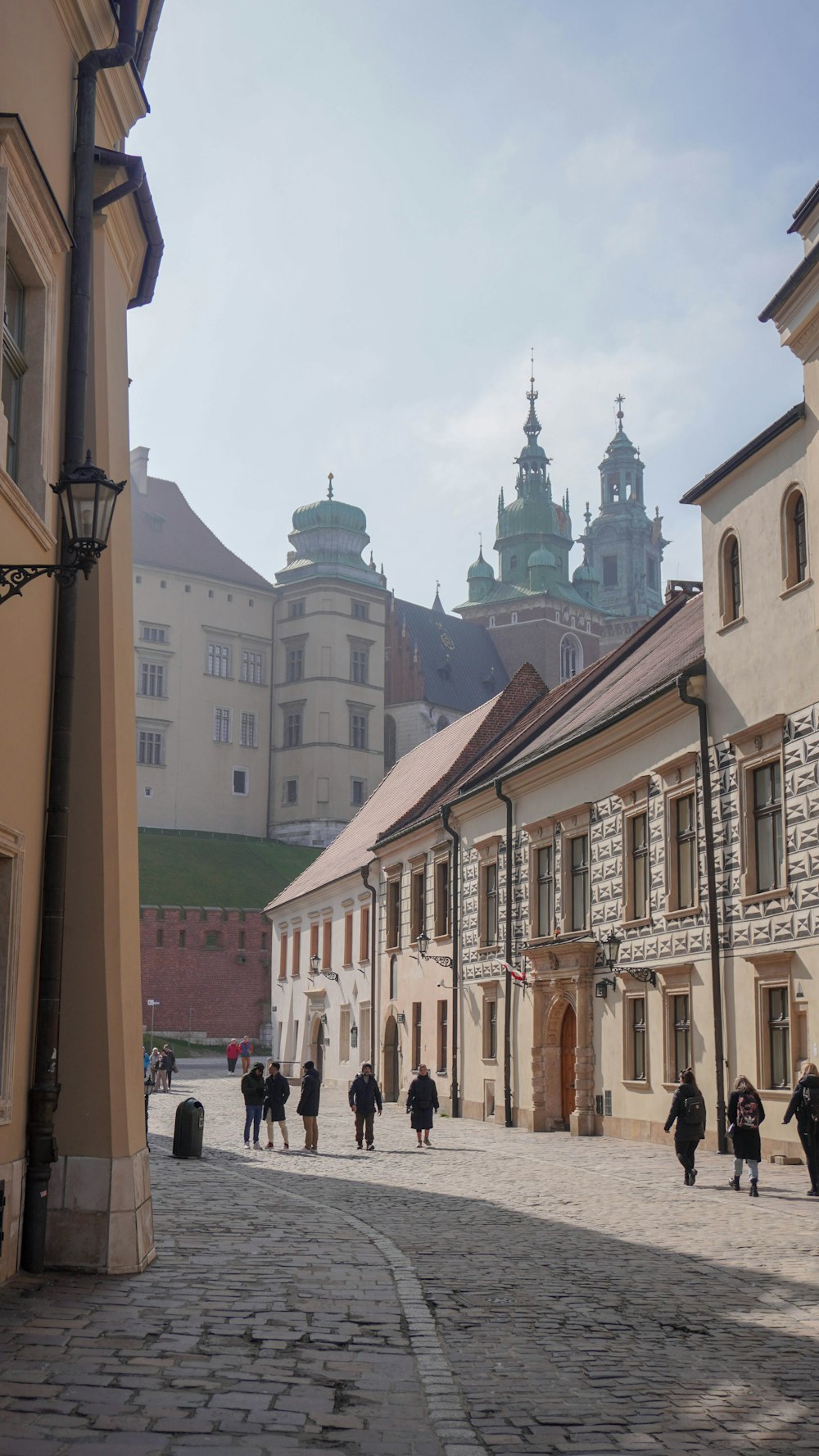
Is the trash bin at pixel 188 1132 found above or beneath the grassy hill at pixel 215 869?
beneath

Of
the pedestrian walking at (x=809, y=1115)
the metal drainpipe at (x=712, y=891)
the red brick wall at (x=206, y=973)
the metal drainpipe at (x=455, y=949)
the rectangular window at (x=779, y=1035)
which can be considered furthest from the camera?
the red brick wall at (x=206, y=973)

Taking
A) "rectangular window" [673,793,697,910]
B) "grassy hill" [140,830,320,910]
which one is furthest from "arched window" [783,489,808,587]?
"grassy hill" [140,830,320,910]

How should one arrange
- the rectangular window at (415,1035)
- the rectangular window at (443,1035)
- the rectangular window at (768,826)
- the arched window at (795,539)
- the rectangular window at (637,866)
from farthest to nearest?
the rectangular window at (415,1035)
the rectangular window at (443,1035)
the rectangular window at (637,866)
the arched window at (795,539)
the rectangular window at (768,826)

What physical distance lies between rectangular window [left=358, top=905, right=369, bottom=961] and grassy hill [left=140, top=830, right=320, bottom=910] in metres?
27.7

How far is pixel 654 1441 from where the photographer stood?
249 inches

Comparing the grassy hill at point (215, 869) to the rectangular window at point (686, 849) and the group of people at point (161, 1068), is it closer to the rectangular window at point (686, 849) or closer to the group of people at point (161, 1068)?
the group of people at point (161, 1068)

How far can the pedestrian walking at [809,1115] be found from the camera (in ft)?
52.2

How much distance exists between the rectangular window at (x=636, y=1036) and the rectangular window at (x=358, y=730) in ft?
238

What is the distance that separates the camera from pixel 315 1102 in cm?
2359

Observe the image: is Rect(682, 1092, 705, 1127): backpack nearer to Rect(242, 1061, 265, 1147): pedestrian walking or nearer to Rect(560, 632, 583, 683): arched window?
Rect(242, 1061, 265, 1147): pedestrian walking

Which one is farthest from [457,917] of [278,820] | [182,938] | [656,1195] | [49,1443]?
[278,820]

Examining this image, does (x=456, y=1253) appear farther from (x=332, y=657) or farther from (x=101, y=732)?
(x=332, y=657)

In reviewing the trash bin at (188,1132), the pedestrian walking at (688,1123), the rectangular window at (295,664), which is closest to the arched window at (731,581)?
the pedestrian walking at (688,1123)

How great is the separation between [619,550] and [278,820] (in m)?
66.5
